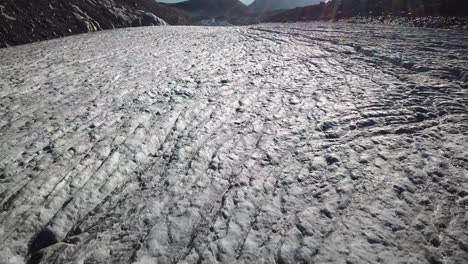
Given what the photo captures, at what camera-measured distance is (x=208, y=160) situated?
6.43ft

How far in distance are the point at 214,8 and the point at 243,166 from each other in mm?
38861

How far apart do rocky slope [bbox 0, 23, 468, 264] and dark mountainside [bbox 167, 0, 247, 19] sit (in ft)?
113

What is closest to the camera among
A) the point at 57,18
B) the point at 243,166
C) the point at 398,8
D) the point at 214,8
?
the point at 243,166

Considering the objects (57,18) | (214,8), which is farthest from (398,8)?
(214,8)

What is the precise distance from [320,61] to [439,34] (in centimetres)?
288

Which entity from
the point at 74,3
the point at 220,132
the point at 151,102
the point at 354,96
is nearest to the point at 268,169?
the point at 220,132

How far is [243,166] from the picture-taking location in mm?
1880

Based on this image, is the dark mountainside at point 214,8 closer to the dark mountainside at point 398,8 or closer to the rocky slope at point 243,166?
the dark mountainside at point 398,8

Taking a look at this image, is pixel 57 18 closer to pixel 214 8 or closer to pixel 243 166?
pixel 243 166

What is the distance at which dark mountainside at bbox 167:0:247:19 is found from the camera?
117 ft

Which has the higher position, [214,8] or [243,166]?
[243,166]

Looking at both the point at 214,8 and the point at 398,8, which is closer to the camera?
the point at 398,8

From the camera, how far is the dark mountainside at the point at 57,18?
7.26 meters

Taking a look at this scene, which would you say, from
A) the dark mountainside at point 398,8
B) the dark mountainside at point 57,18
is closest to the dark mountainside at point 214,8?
the dark mountainside at point 398,8
